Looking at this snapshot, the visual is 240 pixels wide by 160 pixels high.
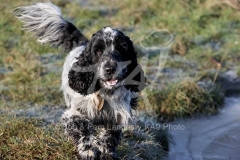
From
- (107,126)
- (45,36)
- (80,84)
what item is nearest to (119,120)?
(107,126)

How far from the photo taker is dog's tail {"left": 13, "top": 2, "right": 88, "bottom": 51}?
634cm

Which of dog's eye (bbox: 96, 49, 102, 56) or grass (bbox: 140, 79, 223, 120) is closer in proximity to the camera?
dog's eye (bbox: 96, 49, 102, 56)

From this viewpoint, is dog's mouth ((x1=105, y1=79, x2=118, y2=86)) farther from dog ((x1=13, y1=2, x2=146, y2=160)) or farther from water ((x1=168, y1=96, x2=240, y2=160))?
water ((x1=168, y1=96, x2=240, y2=160))

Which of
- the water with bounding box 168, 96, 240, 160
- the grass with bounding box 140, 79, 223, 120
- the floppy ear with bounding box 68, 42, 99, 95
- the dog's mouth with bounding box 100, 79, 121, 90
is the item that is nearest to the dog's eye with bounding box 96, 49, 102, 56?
the floppy ear with bounding box 68, 42, 99, 95

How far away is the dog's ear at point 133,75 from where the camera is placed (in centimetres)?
518

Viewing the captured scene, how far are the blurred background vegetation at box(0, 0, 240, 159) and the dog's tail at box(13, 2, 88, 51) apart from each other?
543mm

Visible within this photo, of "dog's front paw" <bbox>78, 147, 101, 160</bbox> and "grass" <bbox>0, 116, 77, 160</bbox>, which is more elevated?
"dog's front paw" <bbox>78, 147, 101, 160</bbox>

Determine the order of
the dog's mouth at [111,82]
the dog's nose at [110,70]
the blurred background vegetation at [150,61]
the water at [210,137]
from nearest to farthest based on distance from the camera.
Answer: the dog's nose at [110,70]
the dog's mouth at [111,82]
the water at [210,137]
the blurred background vegetation at [150,61]

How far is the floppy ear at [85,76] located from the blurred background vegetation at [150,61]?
0.56 metres

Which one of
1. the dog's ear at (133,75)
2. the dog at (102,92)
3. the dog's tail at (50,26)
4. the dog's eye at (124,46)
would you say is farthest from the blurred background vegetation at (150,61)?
the dog's eye at (124,46)

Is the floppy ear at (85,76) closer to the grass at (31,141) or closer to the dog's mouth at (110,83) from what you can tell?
the dog's mouth at (110,83)

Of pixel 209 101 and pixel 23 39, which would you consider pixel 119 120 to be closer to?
pixel 209 101

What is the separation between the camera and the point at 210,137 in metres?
6.82

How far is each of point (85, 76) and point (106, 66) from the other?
41 centimetres
